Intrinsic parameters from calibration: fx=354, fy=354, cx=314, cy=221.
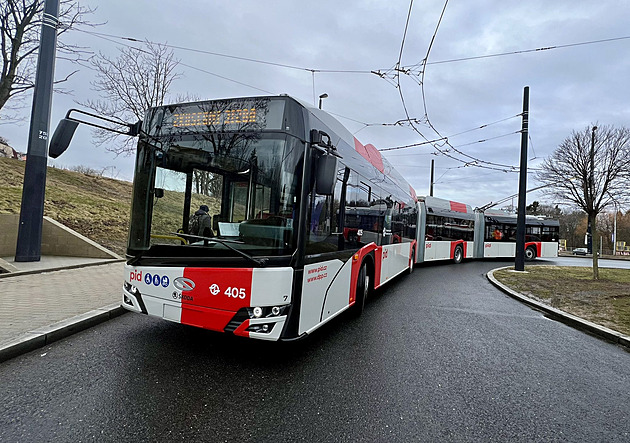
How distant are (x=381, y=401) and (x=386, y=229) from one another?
5.09 metres

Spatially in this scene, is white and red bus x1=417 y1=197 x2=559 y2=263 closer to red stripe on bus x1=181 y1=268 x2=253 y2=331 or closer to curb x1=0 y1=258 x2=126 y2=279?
curb x1=0 y1=258 x2=126 y2=279

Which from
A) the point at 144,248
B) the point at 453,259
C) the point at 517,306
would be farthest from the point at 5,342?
the point at 453,259

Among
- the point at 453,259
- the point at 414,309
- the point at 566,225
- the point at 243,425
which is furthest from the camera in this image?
the point at 566,225

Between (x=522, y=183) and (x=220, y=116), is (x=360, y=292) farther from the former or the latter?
(x=522, y=183)

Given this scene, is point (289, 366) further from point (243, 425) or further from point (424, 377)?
point (424, 377)

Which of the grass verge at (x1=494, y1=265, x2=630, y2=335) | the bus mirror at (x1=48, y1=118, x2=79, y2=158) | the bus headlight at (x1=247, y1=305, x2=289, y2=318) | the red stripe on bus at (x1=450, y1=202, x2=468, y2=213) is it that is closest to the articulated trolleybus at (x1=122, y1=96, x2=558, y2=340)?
the bus headlight at (x1=247, y1=305, x2=289, y2=318)

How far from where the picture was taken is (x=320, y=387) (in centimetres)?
350

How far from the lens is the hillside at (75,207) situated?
39.8ft

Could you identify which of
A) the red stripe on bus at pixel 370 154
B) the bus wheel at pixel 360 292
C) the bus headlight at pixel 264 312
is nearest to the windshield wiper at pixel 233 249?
the bus headlight at pixel 264 312

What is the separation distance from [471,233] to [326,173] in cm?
1802

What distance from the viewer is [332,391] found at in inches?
135

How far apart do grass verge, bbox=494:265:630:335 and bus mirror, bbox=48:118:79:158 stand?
27.2 ft

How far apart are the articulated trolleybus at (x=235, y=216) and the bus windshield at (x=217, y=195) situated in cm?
1

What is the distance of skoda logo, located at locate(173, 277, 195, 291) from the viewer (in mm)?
3812
